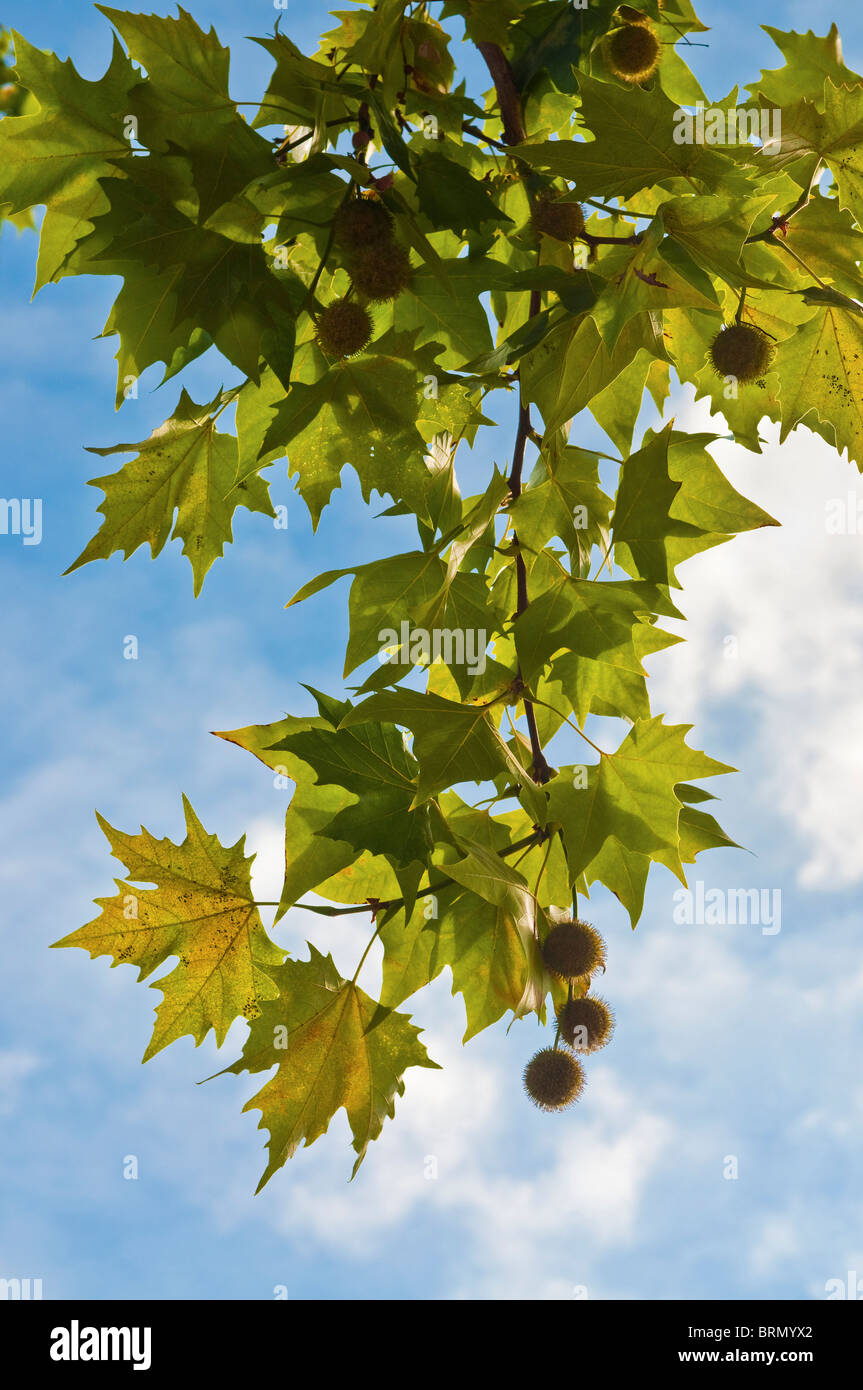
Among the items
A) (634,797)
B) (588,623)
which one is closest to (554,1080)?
(634,797)

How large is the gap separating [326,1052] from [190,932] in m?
0.34

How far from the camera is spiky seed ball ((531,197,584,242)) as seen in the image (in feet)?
6.12

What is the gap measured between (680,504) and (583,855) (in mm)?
668

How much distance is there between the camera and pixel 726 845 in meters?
2.02

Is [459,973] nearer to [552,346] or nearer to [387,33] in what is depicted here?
[552,346]

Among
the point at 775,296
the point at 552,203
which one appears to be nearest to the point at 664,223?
the point at 552,203

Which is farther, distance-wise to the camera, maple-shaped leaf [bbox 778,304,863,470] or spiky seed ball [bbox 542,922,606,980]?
maple-shaped leaf [bbox 778,304,863,470]

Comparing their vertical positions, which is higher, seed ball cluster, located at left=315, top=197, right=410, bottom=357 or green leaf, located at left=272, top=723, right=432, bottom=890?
seed ball cluster, located at left=315, top=197, right=410, bottom=357

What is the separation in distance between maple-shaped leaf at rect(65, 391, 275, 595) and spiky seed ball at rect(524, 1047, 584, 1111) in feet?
3.68

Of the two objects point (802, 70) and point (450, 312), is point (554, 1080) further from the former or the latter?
point (802, 70)

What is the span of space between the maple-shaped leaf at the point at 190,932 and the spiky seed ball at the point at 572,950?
1.73ft

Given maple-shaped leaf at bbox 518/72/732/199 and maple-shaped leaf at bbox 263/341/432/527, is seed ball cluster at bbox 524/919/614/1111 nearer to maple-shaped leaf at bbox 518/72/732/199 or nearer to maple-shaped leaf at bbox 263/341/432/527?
maple-shaped leaf at bbox 263/341/432/527

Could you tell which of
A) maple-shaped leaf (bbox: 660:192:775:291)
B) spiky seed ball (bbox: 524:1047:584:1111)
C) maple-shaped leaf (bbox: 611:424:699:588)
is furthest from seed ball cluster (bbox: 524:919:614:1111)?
maple-shaped leaf (bbox: 660:192:775:291)

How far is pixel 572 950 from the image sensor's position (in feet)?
6.27
